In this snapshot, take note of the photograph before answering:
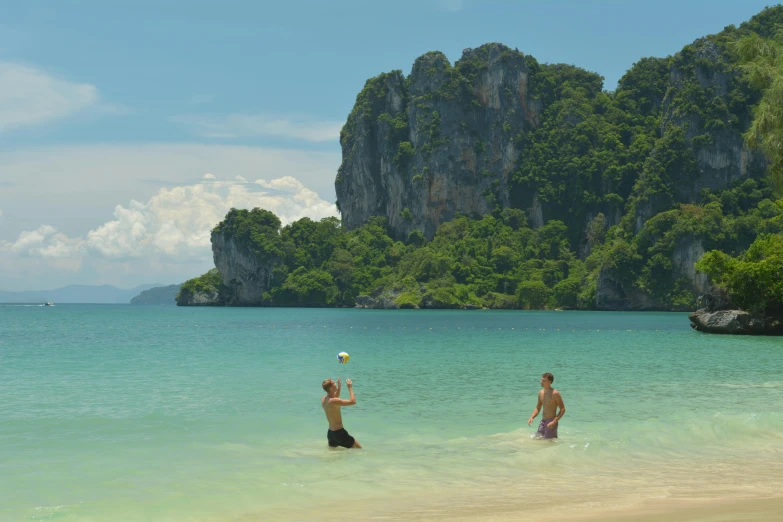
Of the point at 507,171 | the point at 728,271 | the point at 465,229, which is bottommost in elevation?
the point at 728,271

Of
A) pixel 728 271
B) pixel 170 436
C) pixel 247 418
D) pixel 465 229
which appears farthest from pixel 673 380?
pixel 465 229

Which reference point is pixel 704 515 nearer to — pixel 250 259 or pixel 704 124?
pixel 704 124

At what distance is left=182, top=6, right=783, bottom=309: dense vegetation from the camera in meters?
105

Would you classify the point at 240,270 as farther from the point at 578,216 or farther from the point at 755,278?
the point at 755,278

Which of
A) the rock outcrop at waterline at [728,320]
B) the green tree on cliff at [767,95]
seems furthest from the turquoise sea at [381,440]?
the rock outcrop at waterline at [728,320]

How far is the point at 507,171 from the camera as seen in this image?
143 m

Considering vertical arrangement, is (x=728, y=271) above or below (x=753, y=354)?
above

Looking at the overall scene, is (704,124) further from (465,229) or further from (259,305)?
(259,305)

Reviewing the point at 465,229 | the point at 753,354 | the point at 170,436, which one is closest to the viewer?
the point at 170,436

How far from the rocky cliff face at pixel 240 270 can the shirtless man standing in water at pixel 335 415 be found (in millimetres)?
131983

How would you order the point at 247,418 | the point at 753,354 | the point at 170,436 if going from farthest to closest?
the point at 753,354, the point at 247,418, the point at 170,436

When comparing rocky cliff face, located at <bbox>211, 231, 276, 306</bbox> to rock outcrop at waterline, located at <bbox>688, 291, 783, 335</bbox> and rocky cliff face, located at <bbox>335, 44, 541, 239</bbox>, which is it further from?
rock outcrop at waterline, located at <bbox>688, 291, 783, 335</bbox>

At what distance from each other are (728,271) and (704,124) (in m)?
72.4

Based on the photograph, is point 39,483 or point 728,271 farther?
point 728,271
